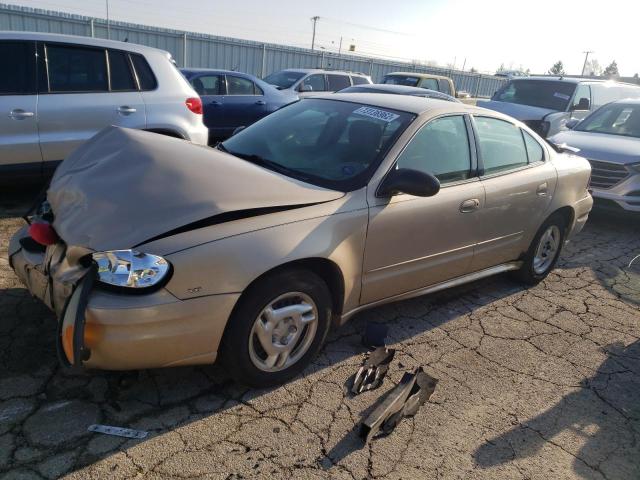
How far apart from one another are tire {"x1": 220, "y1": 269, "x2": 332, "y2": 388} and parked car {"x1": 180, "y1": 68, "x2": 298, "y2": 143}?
7298mm

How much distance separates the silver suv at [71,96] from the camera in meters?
5.09

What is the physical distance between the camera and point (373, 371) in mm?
3244

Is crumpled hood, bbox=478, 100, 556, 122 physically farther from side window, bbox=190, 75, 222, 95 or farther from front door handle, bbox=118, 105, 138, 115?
front door handle, bbox=118, 105, 138, 115

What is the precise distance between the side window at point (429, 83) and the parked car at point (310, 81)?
64.0 inches

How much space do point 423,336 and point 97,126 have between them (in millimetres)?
3944

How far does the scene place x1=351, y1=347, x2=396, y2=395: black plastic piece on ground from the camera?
3109 mm

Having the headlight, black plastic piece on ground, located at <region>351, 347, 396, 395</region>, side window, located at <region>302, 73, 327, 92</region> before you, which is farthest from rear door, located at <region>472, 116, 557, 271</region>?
side window, located at <region>302, 73, 327, 92</region>

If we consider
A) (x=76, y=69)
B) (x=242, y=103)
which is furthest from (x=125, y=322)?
(x=242, y=103)

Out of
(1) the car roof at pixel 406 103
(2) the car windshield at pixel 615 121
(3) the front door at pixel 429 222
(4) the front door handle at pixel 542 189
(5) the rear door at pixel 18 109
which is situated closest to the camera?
(3) the front door at pixel 429 222

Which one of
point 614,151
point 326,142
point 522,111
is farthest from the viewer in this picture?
point 522,111

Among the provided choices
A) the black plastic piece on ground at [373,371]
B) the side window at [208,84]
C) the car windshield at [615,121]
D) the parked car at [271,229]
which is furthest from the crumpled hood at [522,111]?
the black plastic piece on ground at [373,371]

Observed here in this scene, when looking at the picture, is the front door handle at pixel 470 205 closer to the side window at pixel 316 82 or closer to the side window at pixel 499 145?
the side window at pixel 499 145

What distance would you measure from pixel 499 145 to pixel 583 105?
8.19 meters

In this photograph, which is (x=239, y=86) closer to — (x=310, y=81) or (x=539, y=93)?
(x=310, y=81)
